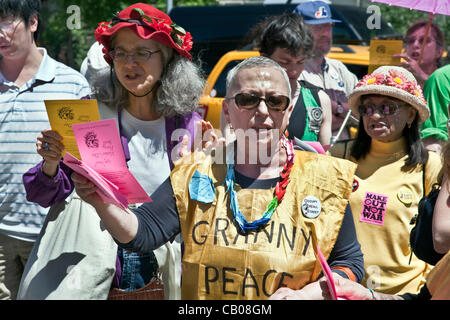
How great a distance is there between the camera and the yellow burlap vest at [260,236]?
2455 millimetres

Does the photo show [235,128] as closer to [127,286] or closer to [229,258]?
[229,258]

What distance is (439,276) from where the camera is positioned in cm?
225

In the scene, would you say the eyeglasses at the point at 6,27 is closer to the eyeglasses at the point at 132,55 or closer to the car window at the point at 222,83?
the eyeglasses at the point at 132,55

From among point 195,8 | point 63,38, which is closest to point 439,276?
point 195,8

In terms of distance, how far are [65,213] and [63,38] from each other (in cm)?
1283

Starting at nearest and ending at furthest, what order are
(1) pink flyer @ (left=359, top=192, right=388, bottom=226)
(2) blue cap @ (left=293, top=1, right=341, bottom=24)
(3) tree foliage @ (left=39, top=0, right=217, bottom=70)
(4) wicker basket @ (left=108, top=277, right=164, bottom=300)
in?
(4) wicker basket @ (left=108, top=277, right=164, bottom=300), (1) pink flyer @ (left=359, top=192, right=388, bottom=226), (2) blue cap @ (left=293, top=1, right=341, bottom=24), (3) tree foliage @ (left=39, top=0, right=217, bottom=70)

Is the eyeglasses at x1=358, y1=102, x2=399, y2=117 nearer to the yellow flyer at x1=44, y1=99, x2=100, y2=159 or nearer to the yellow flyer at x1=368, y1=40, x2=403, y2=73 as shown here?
the yellow flyer at x1=368, y1=40, x2=403, y2=73

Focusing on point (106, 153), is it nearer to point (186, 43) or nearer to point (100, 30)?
point (100, 30)

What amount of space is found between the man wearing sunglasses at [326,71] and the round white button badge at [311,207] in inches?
107

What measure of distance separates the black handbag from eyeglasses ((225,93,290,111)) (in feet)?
2.31

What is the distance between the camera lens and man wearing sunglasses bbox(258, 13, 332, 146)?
168 inches

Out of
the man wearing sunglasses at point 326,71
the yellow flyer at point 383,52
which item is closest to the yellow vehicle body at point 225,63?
the man wearing sunglasses at point 326,71

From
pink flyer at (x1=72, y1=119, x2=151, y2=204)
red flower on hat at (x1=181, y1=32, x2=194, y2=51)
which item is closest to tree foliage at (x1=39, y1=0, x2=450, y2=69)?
red flower on hat at (x1=181, y1=32, x2=194, y2=51)

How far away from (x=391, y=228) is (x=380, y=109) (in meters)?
0.68
